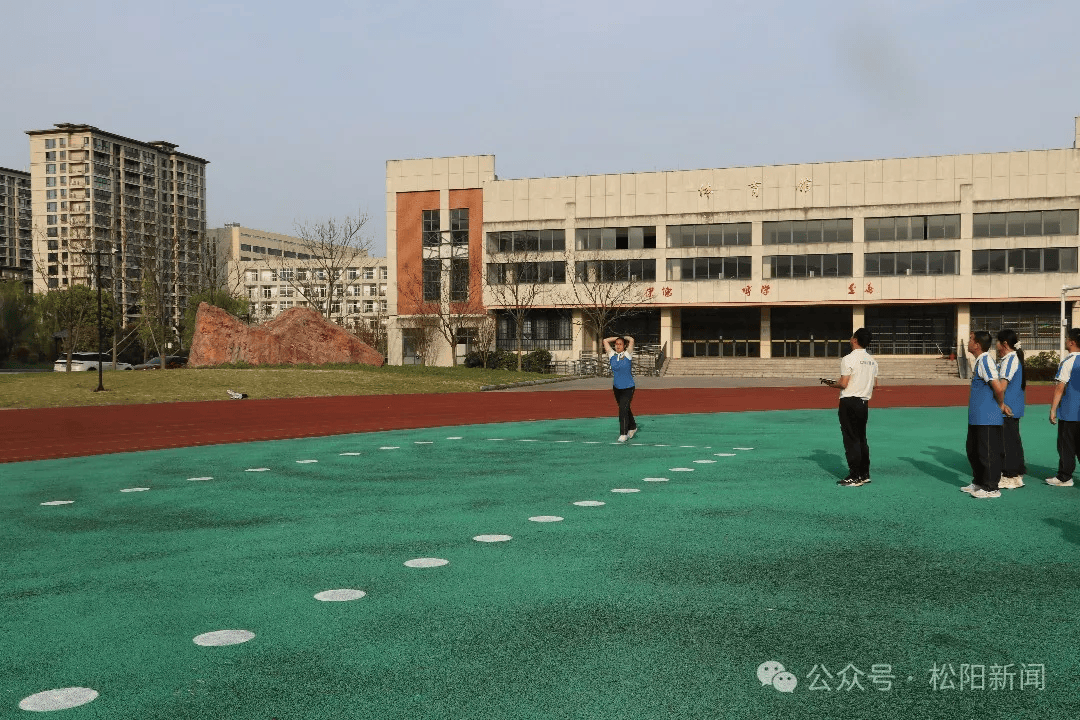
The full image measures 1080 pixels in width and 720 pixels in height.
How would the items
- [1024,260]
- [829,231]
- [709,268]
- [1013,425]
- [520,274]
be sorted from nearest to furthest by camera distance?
[1013,425] → [1024,260] → [829,231] → [709,268] → [520,274]

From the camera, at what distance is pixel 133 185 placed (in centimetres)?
15012

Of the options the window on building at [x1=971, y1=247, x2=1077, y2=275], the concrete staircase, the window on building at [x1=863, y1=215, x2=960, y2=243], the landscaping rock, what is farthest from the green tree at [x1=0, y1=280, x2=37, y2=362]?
the window on building at [x1=971, y1=247, x2=1077, y2=275]

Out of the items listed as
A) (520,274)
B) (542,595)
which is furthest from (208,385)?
(520,274)

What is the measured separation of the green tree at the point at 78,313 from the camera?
77812 mm

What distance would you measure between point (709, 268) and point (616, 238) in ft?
22.2

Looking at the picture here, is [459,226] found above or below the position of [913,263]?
above

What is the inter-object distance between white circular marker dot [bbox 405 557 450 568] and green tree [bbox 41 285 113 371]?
79.8 meters

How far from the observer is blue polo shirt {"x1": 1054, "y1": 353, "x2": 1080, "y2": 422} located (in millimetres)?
9625

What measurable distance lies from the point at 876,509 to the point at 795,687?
4.89 metres

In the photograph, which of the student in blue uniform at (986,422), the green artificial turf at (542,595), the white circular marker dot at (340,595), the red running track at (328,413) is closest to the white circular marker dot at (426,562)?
the green artificial turf at (542,595)

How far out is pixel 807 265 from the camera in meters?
56.4

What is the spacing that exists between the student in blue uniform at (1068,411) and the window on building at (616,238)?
1991 inches

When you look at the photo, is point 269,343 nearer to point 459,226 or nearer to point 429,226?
point 459,226

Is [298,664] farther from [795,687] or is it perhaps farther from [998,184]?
[998,184]
